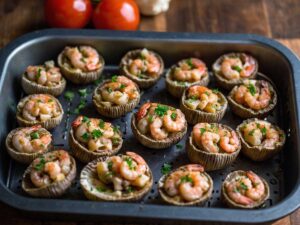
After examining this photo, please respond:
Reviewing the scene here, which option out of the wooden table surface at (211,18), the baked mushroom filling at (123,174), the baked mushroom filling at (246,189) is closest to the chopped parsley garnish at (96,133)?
the baked mushroom filling at (123,174)

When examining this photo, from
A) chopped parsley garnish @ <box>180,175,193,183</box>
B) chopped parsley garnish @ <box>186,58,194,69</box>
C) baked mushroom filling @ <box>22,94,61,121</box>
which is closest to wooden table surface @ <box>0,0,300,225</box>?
chopped parsley garnish @ <box>186,58,194,69</box>

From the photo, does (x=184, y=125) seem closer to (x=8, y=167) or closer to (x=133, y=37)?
(x=133, y=37)

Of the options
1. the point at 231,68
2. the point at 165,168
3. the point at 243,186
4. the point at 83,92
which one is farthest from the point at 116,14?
the point at 243,186

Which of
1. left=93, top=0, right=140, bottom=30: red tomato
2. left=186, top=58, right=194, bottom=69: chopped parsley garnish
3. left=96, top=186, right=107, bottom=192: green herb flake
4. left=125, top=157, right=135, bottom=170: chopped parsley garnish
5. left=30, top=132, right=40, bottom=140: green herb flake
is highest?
left=93, top=0, right=140, bottom=30: red tomato

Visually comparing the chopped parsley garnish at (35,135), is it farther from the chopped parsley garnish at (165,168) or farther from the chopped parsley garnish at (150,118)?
the chopped parsley garnish at (165,168)

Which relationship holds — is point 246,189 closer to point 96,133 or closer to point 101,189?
point 101,189

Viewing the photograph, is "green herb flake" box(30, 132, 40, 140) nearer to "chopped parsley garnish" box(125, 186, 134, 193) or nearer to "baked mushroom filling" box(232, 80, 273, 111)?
"chopped parsley garnish" box(125, 186, 134, 193)
